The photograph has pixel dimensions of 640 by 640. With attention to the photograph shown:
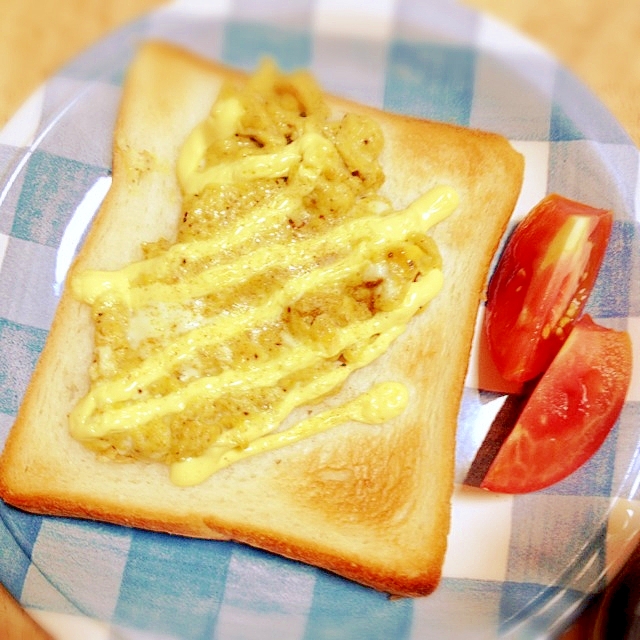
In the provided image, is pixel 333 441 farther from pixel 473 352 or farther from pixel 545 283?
pixel 545 283

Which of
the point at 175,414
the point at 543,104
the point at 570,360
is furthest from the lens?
the point at 543,104

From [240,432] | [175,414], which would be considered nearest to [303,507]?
[240,432]

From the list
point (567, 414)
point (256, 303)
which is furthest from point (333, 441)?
point (567, 414)

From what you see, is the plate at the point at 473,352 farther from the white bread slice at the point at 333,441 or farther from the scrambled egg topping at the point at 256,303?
the scrambled egg topping at the point at 256,303

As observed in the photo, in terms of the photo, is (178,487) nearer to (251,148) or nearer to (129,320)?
(129,320)

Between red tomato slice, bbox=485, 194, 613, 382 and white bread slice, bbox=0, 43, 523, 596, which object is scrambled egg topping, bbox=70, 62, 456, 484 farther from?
red tomato slice, bbox=485, 194, 613, 382

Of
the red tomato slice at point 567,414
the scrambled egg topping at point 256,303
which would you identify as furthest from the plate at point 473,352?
the scrambled egg topping at point 256,303
